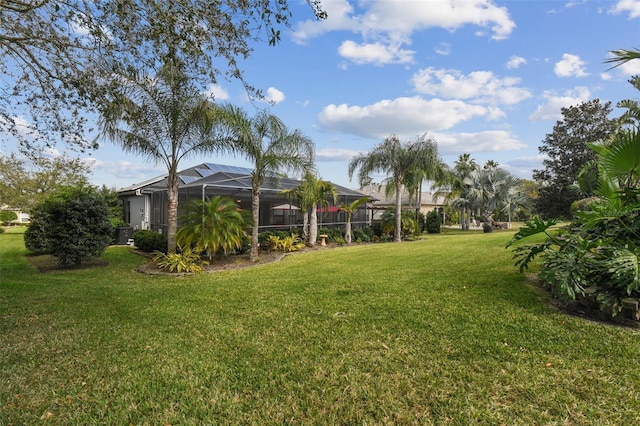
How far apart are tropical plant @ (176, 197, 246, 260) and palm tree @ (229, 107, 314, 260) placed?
0.98 meters

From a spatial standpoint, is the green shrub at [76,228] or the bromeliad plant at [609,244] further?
the green shrub at [76,228]

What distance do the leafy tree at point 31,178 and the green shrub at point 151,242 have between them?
1400 centimetres

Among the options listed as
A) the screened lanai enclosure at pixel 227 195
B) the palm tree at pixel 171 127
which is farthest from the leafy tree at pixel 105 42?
the screened lanai enclosure at pixel 227 195

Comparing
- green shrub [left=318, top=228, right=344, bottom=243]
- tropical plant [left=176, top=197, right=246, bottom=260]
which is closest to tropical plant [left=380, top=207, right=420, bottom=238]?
green shrub [left=318, top=228, right=344, bottom=243]

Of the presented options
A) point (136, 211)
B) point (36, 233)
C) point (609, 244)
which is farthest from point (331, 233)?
point (609, 244)

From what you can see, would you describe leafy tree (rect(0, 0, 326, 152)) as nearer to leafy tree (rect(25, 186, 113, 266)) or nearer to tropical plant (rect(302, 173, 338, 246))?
leafy tree (rect(25, 186, 113, 266))

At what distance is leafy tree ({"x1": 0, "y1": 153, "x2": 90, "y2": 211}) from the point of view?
24375 mm

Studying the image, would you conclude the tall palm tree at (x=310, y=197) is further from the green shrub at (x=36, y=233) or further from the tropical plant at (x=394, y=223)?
the green shrub at (x=36, y=233)

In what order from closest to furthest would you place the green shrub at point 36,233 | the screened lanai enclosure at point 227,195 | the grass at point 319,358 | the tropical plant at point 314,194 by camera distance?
1. the grass at point 319,358
2. the green shrub at point 36,233
3. the screened lanai enclosure at point 227,195
4. the tropical plant at point 314,194

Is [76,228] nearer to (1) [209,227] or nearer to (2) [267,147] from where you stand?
(1) [209,227]

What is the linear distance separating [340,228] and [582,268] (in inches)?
584

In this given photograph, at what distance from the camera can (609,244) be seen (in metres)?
4.79

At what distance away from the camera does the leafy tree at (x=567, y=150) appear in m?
28.7

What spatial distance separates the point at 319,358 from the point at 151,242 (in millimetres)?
11565
